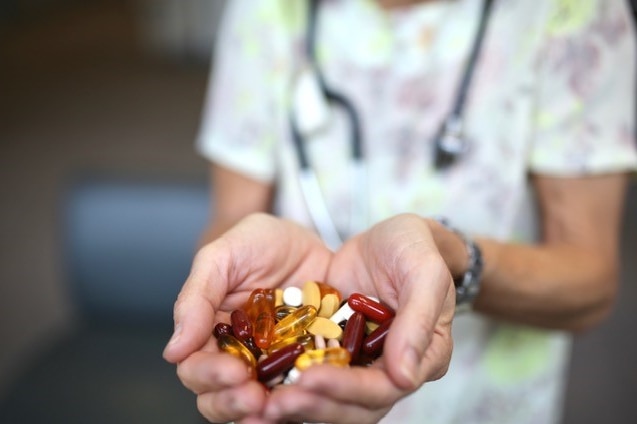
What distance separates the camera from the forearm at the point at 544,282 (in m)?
0.62

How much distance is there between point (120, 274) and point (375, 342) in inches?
31.0

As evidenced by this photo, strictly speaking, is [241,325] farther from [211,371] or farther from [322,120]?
[322,120]

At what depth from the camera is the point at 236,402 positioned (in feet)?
1.20

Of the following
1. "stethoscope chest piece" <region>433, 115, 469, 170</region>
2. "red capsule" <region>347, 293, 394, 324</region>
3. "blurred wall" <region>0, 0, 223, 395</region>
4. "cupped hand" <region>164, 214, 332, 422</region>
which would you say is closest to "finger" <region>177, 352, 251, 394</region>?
"cupped hand" <region>164, 214, 332, 422</region>

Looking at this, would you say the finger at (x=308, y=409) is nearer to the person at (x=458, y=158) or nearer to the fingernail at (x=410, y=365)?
the fingernail at (x=410, y=365)

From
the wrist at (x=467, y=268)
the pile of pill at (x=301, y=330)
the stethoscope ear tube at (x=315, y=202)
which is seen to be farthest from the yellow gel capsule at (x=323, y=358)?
the stethoscope ear tube at (x=315, y=202)

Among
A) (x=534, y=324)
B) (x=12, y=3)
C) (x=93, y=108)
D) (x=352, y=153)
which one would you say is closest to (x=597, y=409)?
(x=534, y=324)

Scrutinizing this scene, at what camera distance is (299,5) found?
74cm

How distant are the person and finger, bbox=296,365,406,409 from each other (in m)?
0.13

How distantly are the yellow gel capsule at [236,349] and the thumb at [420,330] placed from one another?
9 centimetres

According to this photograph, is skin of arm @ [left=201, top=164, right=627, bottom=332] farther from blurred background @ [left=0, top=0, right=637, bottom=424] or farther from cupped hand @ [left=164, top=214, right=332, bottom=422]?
blurred background @ [left=0, top=0, right=637, bottom=424]

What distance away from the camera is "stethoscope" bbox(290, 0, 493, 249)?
0.67 metres

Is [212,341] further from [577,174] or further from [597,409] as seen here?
[597,409]

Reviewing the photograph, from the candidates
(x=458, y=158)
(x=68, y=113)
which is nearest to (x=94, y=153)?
(x=68, y=113)
